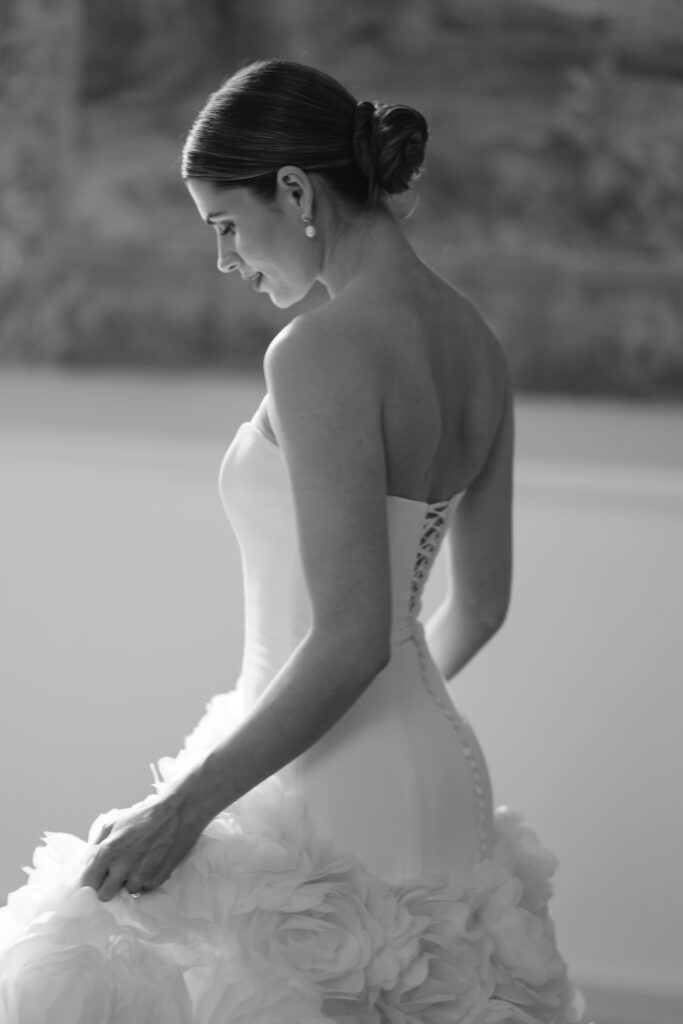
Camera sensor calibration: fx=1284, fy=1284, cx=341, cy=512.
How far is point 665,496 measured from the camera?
3.00 meters

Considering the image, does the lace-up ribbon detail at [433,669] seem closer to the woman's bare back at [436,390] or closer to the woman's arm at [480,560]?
the woman's bare back at [436,390]

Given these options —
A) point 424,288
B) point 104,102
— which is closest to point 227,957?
point 424,288

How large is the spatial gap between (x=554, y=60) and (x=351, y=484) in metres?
2.02

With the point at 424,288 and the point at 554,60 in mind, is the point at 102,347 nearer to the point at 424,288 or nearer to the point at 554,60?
the point at 554,60

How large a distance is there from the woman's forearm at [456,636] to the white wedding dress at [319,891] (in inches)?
12.3

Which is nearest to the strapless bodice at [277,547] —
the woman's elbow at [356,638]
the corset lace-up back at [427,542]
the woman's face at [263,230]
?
the corset lace-up back at [427,542]

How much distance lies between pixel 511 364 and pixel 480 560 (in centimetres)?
129

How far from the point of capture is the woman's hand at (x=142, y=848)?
1.33 meters

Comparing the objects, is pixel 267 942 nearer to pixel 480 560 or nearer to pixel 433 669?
pixel 433 669

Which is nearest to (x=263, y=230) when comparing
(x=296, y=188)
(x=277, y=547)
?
(x=296, y=188)

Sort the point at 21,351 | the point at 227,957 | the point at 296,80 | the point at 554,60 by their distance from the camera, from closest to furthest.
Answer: the point at 227,957 → the point at 296,80 → the point at 554,60 → the point at 21,351

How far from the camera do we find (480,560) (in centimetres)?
183

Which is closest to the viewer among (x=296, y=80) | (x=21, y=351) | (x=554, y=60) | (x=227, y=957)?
(x=227, y=957)

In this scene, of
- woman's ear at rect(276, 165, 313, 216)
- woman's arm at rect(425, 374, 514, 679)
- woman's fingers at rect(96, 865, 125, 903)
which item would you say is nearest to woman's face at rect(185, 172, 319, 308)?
woman's ear at rect(276, 165, 313, 216)
